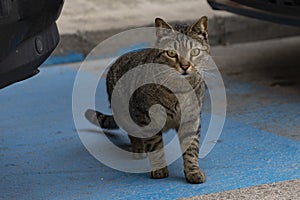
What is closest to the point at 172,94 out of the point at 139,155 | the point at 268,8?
the point at 139,155

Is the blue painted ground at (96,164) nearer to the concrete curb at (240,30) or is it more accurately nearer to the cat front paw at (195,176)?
the cat front paw at (195,176)

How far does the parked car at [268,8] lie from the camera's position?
420cm

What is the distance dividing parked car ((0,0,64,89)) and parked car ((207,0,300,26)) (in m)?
1.88

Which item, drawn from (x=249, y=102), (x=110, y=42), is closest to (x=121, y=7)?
(x=110, y=42)

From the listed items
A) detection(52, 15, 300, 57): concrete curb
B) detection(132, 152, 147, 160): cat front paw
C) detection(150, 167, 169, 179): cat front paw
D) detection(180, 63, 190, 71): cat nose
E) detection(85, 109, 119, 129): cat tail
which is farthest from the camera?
detection(52, 15, 300, 57): concrete curb

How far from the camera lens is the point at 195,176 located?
3.12 metres

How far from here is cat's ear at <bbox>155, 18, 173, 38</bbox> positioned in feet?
10.0

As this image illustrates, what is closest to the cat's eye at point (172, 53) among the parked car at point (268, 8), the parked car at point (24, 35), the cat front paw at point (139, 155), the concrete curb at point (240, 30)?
the parked car at point (24, 35)

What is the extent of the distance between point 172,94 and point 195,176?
0.41 m

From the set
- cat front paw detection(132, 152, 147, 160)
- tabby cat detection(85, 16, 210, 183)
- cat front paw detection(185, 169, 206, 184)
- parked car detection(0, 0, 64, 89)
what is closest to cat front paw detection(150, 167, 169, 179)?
tabby cat detection(85, 16, 210, 183)

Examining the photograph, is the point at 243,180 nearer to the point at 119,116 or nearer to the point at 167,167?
→ the point at 167,167

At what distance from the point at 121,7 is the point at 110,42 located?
1.06 m

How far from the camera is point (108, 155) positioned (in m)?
3.61

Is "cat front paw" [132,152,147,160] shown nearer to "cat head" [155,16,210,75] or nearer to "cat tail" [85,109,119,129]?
"cat tail" [85,109,119,129]
